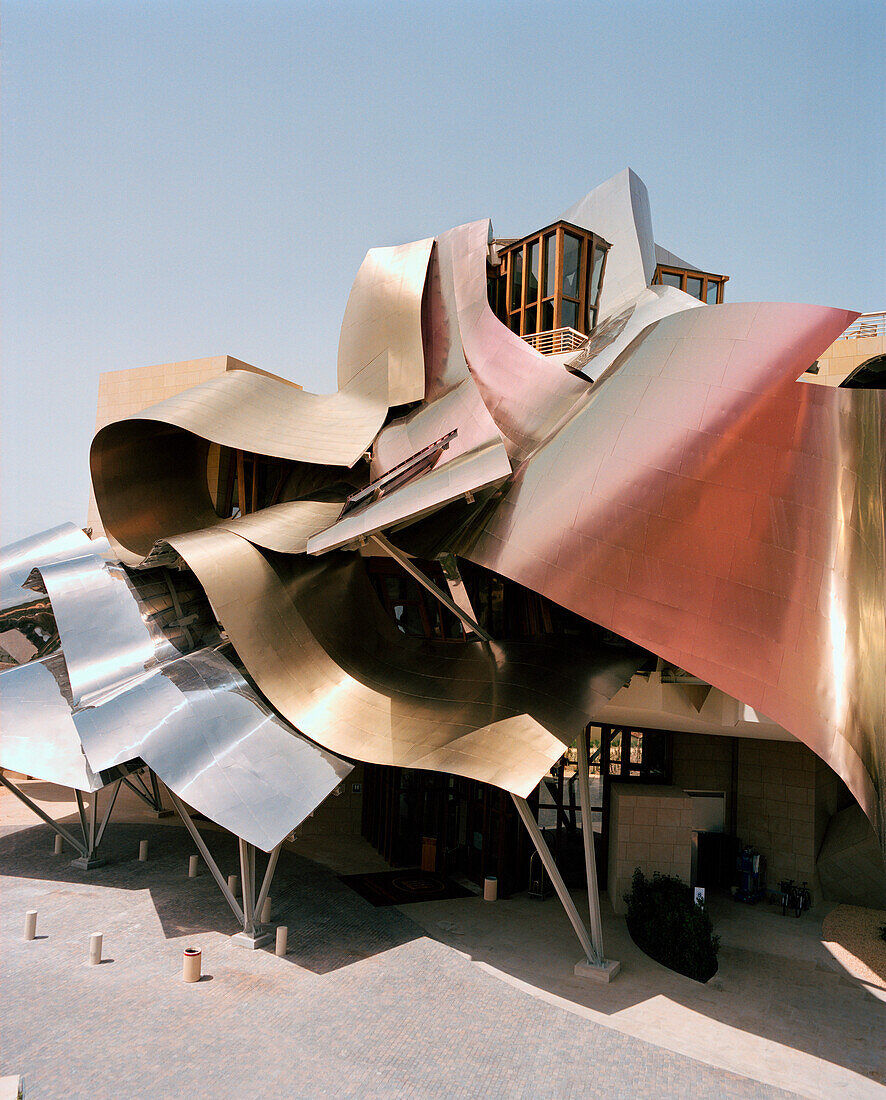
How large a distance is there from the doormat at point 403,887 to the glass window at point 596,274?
17.7m

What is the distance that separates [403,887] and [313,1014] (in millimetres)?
8097

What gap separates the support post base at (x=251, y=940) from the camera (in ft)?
54.3

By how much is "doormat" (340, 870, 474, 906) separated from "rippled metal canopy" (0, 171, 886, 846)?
596 cm

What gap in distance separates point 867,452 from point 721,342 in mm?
2904

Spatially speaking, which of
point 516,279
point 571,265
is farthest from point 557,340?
point 516,279

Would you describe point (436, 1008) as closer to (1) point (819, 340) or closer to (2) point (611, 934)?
(2) point (611, 934)

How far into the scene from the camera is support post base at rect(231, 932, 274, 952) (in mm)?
16562

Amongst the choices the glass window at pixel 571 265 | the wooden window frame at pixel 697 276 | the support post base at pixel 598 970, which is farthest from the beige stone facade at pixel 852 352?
the support post base at pixel 598 970

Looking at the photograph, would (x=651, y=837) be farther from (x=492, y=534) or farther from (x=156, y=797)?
(x=156, y=797)

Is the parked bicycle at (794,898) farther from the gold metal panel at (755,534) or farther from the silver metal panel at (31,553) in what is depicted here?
the silver metal panel at (31,553)

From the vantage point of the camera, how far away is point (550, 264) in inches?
1008

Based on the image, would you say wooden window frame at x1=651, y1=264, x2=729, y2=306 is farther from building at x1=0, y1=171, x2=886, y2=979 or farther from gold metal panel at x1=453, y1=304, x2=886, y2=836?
gold metal panel at x1=453, y1=304, x2=886, y2=836

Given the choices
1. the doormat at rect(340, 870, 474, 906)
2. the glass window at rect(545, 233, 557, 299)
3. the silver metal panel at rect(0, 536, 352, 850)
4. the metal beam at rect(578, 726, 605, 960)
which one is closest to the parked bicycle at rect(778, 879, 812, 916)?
the metal beam at rect(578, 726, 605, 960)

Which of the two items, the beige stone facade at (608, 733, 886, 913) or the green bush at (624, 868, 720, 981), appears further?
the beige stone facade at (608, 733, 886, 913)
